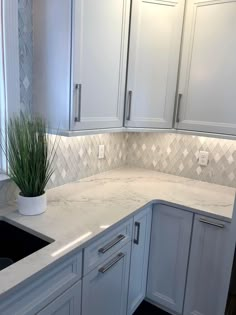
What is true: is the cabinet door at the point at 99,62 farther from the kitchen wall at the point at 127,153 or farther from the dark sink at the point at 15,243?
the dark sink at the point at 15,243

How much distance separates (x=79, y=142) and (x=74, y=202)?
53 cm

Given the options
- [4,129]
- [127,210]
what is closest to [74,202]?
[127,210]

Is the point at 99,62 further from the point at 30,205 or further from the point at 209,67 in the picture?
the point at 30,205

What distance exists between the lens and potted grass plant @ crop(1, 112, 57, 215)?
50.4 inches

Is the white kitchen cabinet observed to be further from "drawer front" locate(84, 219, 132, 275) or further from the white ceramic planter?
"drawer front" locate(84, 219, 132, 275)

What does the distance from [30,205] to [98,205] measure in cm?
40

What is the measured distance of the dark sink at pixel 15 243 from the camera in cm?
125

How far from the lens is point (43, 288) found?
101cm

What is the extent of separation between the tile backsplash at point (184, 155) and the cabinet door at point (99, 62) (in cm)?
69

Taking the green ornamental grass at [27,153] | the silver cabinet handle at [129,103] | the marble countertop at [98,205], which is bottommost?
the marble countertop at [98,205]

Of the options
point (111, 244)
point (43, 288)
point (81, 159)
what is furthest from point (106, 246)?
point (81, 159)

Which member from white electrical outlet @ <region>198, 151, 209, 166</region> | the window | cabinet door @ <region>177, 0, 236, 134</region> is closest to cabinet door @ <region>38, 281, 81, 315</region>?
the window

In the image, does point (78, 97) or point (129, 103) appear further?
point (129, 103)

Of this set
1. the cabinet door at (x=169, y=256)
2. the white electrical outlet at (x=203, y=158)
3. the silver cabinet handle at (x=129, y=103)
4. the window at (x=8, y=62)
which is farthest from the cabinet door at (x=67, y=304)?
the white electrical outlet at (x=203, y=158)
